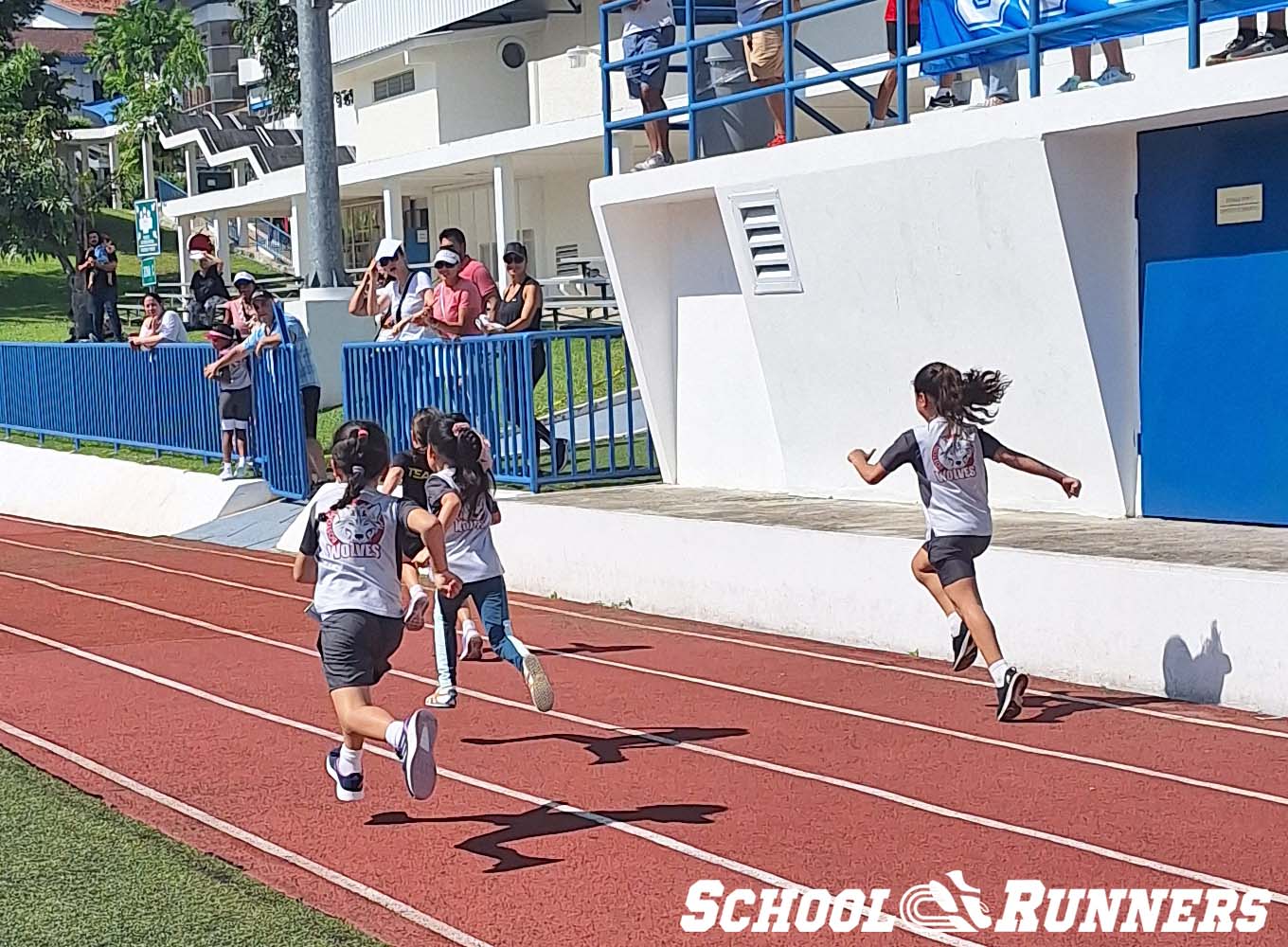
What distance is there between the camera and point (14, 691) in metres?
10.1

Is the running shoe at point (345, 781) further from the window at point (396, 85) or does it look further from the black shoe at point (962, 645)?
the window at point (396, 85)

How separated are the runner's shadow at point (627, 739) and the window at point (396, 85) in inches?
1241

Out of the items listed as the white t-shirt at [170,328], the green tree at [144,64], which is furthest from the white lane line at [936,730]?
the green tree at [144,64]

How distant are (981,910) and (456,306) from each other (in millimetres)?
10740

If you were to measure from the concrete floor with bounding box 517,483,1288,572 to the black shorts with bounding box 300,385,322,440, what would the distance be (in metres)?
3.87

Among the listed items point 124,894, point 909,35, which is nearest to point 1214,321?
point 909,35

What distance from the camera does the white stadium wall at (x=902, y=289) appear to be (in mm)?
11492

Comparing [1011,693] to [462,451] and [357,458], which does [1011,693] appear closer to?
[462,451]

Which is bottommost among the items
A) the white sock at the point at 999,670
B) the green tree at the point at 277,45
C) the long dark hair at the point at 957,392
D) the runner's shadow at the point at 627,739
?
the runner's shadow at the point at 627,739

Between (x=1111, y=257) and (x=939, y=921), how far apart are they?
22.2ft

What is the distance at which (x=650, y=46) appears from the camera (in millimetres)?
15289

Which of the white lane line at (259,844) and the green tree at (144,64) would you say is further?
the green tree at (144,64)

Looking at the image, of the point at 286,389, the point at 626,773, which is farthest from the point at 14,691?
the point at 286,389

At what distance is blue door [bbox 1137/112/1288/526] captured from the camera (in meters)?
→ 10.9
